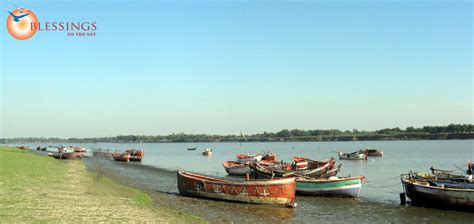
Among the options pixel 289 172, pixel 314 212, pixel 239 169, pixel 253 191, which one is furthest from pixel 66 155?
pixel 314 212

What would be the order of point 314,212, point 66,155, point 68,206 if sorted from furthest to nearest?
point 66,155
point 314,212
point 68,206

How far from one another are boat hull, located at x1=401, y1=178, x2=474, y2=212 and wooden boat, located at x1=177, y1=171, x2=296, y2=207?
22.6ft

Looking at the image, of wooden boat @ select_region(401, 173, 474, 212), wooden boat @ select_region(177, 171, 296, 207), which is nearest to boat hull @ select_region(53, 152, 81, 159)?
wooden boat @ select_region(177, 171, 296, 207)

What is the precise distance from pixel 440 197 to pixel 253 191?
386 inches

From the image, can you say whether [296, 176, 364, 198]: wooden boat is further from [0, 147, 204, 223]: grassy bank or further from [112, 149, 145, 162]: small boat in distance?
[112, 149, 145, 162]: small boat in distance

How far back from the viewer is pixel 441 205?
74.2 ft

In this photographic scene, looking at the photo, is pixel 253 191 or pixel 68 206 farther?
pixel 253 191

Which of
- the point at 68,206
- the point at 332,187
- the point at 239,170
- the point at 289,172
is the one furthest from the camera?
the point at 239,170

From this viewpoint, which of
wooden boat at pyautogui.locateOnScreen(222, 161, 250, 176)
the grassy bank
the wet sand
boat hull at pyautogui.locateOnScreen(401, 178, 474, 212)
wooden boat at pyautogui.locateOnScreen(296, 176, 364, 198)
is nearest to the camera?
the grassy bank

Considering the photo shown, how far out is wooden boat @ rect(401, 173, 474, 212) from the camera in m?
21.7

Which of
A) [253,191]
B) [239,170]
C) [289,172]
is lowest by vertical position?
[239,170]

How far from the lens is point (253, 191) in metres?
23.2

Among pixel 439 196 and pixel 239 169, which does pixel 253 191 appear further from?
pixel 239 169

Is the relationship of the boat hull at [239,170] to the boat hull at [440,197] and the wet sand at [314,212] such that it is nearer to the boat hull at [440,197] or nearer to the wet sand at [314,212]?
the wet sand at [314,212]
